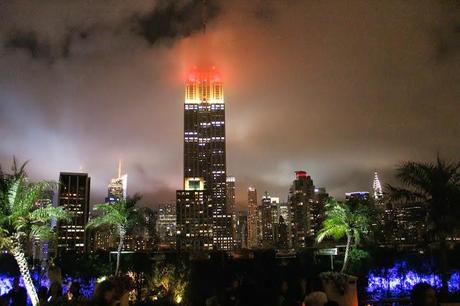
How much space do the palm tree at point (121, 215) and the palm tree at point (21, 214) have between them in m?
8.50

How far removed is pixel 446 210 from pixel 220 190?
146 m

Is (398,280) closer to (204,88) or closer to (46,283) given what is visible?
(46,283)

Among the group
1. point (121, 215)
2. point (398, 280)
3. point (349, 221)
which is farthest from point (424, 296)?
point (121, 215)

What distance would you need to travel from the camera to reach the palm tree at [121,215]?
24.5m

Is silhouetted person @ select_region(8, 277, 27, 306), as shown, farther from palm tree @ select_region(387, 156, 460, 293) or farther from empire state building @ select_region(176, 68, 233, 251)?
empire state building @ select_region(176, 68, 233, 251)

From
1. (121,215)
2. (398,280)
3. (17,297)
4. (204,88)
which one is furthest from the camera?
(204,88)

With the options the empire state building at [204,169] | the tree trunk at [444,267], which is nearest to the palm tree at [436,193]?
the tree trunk at [444,267]

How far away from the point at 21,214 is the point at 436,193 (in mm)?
15066

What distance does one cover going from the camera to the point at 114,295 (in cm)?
554

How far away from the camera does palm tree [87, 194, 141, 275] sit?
964 inches

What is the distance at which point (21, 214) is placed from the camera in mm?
14859

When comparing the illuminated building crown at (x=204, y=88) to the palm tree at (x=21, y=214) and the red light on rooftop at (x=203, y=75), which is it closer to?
the red light on rooftop at (x=203, y=75)

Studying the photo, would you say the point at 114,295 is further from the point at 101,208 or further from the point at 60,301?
the point at 101,208

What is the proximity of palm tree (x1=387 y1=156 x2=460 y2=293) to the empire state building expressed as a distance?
136190mm
